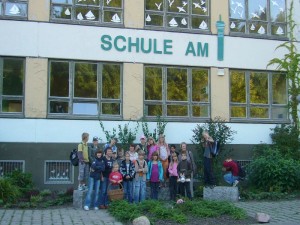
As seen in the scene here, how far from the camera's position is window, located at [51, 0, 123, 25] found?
53.0 ft

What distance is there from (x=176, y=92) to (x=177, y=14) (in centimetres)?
291

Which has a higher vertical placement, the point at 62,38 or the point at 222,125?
the point at 62,38

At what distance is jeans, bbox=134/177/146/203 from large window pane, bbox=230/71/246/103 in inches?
246

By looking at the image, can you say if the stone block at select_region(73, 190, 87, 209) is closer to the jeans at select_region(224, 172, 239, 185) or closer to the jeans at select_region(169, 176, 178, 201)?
the jeans at select_region(169, 176, 178, 201)

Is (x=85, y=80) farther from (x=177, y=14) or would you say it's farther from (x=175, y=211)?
(x=175, y=211)

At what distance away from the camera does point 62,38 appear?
15.9m

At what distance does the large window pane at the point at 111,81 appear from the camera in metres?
16.4

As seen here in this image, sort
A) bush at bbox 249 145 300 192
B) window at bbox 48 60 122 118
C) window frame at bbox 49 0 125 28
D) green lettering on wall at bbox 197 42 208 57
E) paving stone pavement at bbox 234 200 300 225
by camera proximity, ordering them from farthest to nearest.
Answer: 1. green lettering on wall at bbox 197 42 208 57
2. window frame at bbox 49 0 125 28
3. window at bbox 48 60 122 118
4. bush at bbox 249 145 300 192
5. paving stone pavement at bbox 234 200 300 225

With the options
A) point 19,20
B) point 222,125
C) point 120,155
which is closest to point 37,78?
point 19,20

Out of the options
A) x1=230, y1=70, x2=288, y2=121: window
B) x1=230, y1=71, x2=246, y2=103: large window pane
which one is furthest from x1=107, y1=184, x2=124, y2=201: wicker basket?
x1=230, y1=71, x2=246, y2=103: large window pane

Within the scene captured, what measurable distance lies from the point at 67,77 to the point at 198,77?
486 centimetres

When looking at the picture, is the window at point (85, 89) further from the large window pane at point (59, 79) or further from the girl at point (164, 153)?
the girl at point (164, 153)

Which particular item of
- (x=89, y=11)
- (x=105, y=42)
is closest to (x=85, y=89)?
(x=105, y=42)

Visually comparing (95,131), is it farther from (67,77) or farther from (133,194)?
(133,194)
